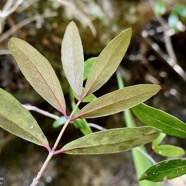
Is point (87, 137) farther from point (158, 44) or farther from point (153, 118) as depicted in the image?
point (158, 44)

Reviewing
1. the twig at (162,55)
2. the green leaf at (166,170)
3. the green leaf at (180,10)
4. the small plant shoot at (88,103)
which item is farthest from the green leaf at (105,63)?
the twig at (162,55)

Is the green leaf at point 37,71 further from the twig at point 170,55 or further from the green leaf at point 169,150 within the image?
the twig at point 170,55

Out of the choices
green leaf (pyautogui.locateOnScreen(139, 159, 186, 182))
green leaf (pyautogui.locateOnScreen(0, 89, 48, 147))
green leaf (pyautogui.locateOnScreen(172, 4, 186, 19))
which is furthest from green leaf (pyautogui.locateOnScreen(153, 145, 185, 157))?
green leaf (pyautogui.locateOnScreen(172, 4, 186, 19))

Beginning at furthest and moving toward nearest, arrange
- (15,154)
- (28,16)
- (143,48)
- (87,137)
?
1. (143,48)
2. (15,154)
3. (28,16)
4. (87,137)

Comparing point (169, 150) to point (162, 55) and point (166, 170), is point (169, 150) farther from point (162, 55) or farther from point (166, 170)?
point (162, 55)

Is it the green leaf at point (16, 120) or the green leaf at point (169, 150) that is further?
the green leaf at point (169, 150)

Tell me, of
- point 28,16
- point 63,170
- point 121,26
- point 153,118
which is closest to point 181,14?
point 121,26

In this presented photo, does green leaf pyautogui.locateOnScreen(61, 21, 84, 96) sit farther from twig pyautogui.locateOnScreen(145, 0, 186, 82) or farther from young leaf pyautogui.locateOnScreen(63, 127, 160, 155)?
twig pyautogui.locateOnScreen(145, 0, 186, 82)

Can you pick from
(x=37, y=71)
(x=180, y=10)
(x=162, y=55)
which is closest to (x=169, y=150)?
(x=37, y=71)
